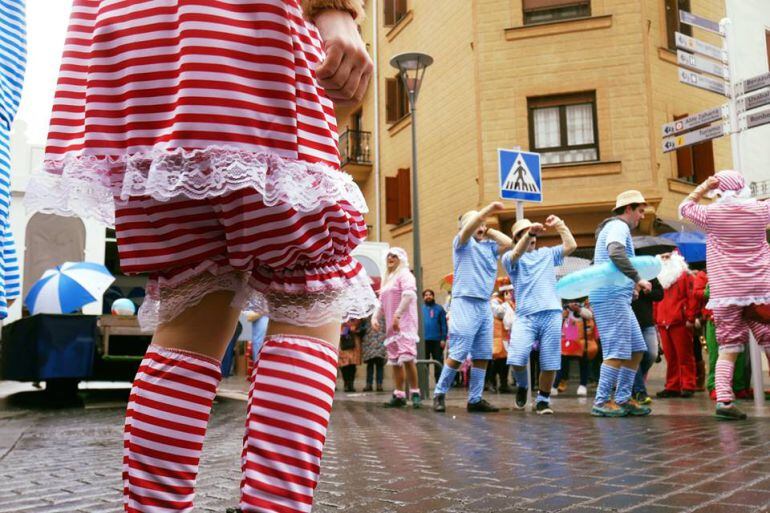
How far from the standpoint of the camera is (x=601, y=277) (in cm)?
698

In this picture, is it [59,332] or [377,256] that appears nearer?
[59,332]

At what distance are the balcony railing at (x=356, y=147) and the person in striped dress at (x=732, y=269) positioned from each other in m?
18.3

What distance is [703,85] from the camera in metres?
8.98

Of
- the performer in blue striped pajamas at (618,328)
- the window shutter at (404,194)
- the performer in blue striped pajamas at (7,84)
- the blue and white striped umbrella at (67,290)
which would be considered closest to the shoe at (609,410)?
the performer in blue striped pajamas at (618,328)

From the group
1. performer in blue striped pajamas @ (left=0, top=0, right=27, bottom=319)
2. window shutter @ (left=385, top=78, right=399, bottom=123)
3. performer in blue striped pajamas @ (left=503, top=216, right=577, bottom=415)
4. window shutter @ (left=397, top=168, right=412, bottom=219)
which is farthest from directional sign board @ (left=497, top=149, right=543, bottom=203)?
window shutter @ (left=385, top=78, right=399, bottom=123)

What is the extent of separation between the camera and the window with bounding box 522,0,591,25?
18.5 m

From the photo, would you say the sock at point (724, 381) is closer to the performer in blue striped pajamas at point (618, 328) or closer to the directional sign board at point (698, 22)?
the performer in blue striped pajamas at point (618, 328)

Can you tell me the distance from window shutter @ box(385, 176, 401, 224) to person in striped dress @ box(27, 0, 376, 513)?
2085 centimetres

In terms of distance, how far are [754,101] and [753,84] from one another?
207 millimetres

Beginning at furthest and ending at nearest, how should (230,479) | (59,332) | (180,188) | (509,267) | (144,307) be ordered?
(59,332) < (509,267) < (230,479) < (144,307) < (180,188)

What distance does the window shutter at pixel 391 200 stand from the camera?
74.2 ft

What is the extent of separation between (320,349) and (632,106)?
57.4ft

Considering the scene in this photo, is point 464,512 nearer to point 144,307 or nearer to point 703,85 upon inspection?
point 144,307

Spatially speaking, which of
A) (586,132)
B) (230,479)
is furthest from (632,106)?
(230,479)
